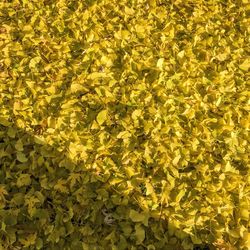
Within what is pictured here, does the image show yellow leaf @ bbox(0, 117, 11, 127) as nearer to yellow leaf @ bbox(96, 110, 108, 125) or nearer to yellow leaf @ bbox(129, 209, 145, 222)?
yellow leaf @ bbox(96, 110, 108, 125)

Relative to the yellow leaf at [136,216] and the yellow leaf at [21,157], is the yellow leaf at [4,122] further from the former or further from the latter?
the yellow leaf at [136,216]

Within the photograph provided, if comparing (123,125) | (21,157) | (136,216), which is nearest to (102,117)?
(123,125)

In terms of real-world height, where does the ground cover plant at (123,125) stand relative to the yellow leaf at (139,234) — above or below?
above

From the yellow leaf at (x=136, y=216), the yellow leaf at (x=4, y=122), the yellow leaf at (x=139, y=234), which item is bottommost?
the yellow leaf at (x=139, y=234)

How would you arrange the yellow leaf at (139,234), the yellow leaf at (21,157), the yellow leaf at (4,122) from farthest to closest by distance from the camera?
the yellow leaf at (4,122), the yellow leaf at (21,157), the yellow leaf at (139,234)

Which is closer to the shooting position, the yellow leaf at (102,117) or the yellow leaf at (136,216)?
the yellow leaf at (136,216)

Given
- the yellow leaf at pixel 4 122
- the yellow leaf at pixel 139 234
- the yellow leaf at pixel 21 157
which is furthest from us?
the yellow leaf at pixel 4 122

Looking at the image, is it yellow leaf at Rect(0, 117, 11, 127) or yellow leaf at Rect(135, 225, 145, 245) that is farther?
yellow leaf at Rect(0, 117, 11, 127)

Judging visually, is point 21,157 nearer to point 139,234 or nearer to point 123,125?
point 123,125

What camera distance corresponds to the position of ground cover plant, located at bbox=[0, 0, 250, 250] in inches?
126

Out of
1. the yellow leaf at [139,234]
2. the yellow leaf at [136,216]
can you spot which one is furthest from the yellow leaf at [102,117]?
the yellow leaf at [139,234]

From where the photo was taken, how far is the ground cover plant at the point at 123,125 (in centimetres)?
321

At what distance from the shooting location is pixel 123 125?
12.2 feet

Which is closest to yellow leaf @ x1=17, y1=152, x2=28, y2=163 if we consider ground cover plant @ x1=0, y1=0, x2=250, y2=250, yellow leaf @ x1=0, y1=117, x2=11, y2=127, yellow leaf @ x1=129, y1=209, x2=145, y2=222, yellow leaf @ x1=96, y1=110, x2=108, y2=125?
ground cover plant @ x1=0, y1=0, x2=250, y2=250
